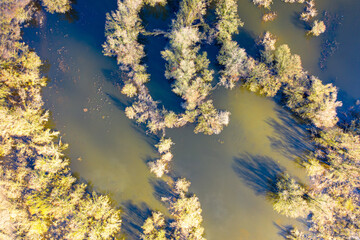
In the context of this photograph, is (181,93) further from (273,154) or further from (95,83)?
(273,154)

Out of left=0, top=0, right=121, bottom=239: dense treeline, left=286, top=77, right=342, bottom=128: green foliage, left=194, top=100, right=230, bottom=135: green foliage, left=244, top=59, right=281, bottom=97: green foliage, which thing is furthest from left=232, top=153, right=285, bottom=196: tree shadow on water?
left=0, top=0, right=121, bottom=239: dense treeline

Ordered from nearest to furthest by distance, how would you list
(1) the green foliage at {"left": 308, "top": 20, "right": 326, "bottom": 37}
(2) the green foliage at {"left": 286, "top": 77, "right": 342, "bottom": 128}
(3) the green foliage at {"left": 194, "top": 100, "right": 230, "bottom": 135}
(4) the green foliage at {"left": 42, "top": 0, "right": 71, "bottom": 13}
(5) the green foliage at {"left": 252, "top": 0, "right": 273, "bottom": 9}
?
(2) the green foliage at {"left": 286, "top": 77, "right": 342, "bottom": 128} → (3) the green foliage at {"left": 194, "top": 100, "right": 230, "bottom": 135} → (1) the green foliage at {"left": 308, "top": 20, "right": 326, "bottom": 37} → (5) the green foliage at {"left": 252, "top": 0, "right": 273, "bottom": 9} → (4) the green foliage at {"left": 42, "top": 0, "right": 71, "bottom": 13}

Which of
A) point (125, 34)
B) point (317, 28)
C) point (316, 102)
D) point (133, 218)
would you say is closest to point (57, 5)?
point (125, 34)

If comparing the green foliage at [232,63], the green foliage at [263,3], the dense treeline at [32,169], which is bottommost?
the dense treeline at [32,169]

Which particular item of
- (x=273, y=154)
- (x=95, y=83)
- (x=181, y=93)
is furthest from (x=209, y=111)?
(x=95, y=83)

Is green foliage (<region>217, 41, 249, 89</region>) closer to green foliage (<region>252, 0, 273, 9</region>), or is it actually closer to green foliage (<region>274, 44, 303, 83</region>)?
green foliage (<region>274, 44, 303, 83</region>)

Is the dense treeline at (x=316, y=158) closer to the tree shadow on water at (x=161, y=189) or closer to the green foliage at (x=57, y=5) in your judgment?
the tree shadow on water at (x=161, y=189)

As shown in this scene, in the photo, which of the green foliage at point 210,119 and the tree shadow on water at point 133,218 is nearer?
the green foliage at point 210,119

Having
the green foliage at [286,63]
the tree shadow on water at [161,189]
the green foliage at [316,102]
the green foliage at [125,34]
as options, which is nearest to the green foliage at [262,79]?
the green foliage at [286,63]
